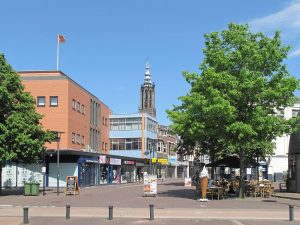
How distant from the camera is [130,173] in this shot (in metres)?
79.3

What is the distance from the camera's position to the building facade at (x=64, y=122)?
53.3 m

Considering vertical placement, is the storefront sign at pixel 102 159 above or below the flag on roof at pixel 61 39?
below

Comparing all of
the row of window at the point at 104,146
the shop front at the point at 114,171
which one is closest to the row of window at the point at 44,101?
the shop front at the point at 114,171

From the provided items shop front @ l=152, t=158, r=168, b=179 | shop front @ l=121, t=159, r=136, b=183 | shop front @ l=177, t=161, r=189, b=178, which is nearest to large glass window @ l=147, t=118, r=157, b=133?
shop front @ l=152, t=158, r=168, b=179

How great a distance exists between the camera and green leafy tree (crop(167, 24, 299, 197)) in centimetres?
3102

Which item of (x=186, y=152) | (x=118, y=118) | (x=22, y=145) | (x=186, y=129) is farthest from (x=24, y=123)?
(x=118, y=118)

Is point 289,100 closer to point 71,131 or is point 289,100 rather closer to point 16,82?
point 16,82

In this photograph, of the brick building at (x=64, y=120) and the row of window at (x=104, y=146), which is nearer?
the brick building at (x=64, y=120)

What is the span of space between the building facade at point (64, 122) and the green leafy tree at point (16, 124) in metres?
13.3

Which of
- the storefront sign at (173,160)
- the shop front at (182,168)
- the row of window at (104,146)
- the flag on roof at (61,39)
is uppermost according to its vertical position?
the flag on roof at (61,39)

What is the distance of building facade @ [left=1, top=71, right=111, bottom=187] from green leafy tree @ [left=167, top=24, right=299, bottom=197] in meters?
22.4

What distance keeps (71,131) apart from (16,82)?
20751 mm

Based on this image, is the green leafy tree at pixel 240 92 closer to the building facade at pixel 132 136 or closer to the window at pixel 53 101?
the window at pixel 53 101

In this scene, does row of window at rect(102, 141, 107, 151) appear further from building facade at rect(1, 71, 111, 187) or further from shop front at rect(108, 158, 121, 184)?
building facade at rect(1, 71, 111, 187)
